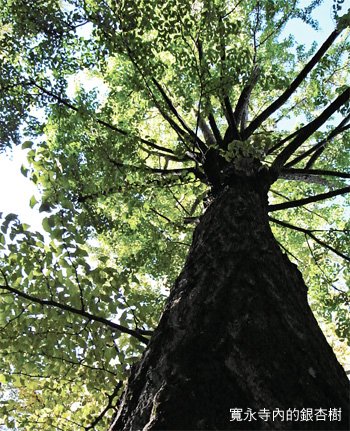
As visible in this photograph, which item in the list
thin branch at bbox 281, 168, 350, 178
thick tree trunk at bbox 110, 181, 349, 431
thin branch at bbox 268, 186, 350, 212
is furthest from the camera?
thin branch at bbox 281, 168, 350, 178

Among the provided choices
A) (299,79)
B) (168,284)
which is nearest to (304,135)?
(299,79)

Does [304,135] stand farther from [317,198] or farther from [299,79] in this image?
[299,79]

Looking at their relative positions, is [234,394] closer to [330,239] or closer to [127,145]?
[127,145]

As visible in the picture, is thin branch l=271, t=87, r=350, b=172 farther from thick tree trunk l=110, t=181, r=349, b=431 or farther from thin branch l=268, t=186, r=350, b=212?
thick tree trunk l=110, t=181, r=349, b=431

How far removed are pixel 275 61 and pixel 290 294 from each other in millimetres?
7824

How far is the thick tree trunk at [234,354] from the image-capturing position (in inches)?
62.0

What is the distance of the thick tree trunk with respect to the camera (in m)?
1.57

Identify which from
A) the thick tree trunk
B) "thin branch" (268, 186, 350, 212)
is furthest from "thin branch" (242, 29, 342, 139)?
the thick tree trunk

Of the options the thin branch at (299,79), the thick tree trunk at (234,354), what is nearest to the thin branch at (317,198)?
the thin branch at (299,79)

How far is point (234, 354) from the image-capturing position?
1.81 m

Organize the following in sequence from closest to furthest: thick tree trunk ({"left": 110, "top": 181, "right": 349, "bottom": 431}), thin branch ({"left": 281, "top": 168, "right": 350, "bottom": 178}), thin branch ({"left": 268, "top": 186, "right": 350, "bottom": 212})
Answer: thick tree trunk ({"left": 110, "top": 181, "right": 349, "bottom": 431}) → thin branch ({"left": 268, "top": 186, "right": 350, "bottom": 212}) → thin branch ({"left": 281, "top": 168, "right": 350, "bottom": 178})

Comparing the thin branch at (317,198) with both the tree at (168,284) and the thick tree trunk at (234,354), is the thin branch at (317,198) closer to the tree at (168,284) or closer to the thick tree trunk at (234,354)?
the tree at (168,284)

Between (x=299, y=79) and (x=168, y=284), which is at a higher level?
(x=299, y=79)

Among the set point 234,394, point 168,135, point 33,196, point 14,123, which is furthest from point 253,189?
point 168,135
